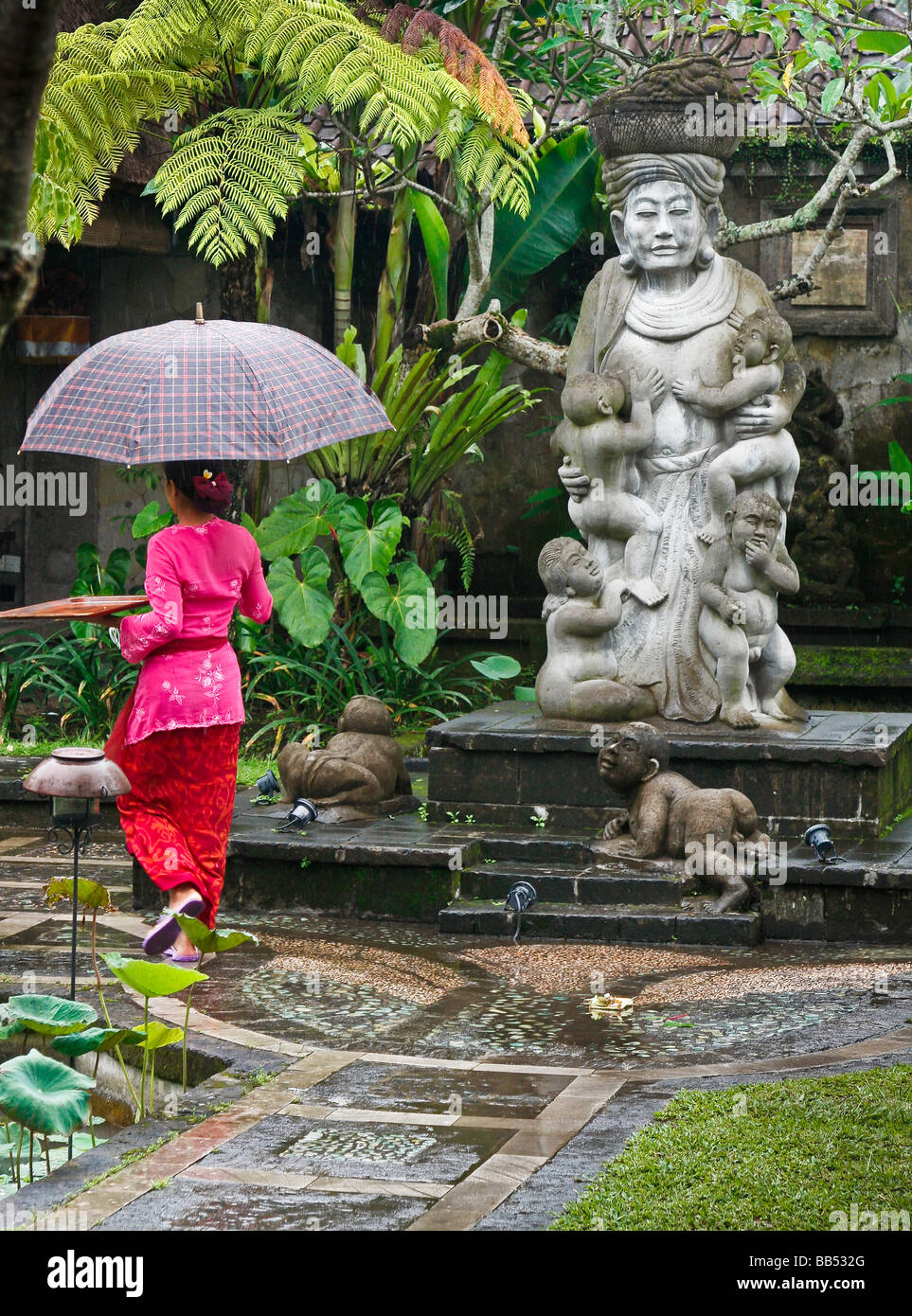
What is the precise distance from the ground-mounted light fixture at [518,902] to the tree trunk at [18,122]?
4721 millimetres

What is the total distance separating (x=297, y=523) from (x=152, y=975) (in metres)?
6.36

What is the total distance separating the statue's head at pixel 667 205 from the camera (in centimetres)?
794

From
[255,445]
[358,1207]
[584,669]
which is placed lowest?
[358,1207]

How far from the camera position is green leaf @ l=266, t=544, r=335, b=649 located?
10031mm

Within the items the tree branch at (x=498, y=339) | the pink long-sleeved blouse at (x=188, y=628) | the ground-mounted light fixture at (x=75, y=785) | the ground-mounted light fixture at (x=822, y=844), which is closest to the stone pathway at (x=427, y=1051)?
the ground-mounted light fixture at (x=822, y=844)

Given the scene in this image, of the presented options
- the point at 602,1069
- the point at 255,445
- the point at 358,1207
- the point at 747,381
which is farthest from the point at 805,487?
the point at 358,1207

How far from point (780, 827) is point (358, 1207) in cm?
398

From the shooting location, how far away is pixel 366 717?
7977 mm

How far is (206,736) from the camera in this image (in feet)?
20.9

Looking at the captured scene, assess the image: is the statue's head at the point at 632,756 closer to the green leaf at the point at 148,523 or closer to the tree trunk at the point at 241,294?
the tree trunk at the point at 241,294

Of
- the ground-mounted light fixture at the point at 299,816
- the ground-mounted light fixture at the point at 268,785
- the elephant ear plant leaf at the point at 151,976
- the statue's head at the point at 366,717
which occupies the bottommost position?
the elephant ear plant leaf at the point at 151,976

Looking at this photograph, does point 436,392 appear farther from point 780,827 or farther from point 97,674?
point 780,827

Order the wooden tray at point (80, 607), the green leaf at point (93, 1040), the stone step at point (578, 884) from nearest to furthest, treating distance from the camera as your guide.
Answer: the green leaf at point (93, 1040), the wooden tray at point (80, 607), the stone step at point (578, 884)

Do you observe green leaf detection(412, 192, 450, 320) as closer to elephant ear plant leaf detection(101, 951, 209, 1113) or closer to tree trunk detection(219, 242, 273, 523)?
tree trunk detection(219, 242, 273, 523)
